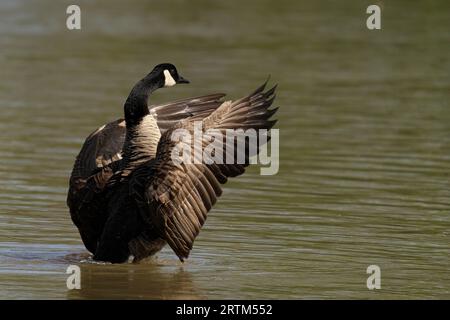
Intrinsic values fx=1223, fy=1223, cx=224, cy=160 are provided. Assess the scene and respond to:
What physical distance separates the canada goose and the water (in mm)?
316

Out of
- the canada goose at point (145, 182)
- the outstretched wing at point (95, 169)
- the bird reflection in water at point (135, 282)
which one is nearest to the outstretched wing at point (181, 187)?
the canada goose at point (145, 182)

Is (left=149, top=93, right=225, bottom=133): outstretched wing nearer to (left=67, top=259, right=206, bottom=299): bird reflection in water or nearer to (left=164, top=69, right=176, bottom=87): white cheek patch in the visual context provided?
(left=164, top=69, right=176, bottom=87): white cheek patch

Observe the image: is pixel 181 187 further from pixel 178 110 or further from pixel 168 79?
pixel 178 110

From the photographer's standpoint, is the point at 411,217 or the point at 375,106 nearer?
the point at 411,217

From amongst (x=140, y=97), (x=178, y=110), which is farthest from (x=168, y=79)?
(x=178, y=110)

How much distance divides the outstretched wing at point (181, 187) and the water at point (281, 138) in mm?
450

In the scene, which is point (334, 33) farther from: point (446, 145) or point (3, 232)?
point (3, 232)

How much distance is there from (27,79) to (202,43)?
570 cm

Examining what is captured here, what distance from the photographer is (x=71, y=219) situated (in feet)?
43.0

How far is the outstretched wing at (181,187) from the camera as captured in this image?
11414 mm

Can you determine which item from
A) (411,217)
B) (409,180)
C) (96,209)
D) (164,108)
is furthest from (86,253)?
(409,180)

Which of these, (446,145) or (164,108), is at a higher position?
(164,108)

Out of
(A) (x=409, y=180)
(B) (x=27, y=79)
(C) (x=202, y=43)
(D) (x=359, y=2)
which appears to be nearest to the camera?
(A) (x=409, y=180)

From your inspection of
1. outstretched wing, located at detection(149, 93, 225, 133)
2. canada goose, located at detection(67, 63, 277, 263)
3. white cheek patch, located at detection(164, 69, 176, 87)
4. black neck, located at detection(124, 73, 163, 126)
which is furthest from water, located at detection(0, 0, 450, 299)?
white cheek patch, located at detection(164, 69, 176, 87)
